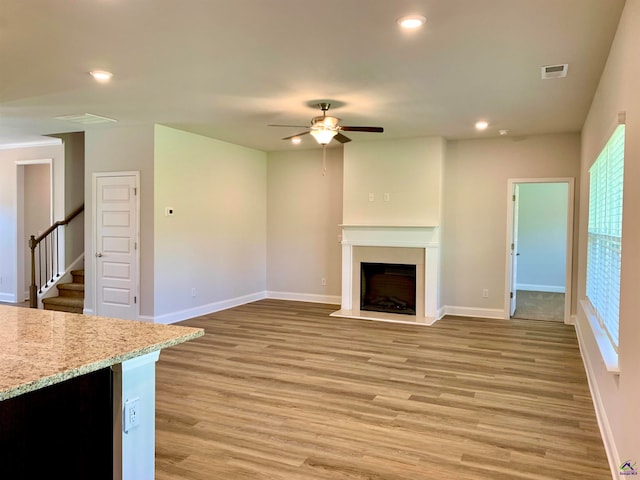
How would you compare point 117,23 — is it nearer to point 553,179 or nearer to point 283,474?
point 283,474

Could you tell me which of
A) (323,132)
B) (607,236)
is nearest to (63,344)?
(607,236)

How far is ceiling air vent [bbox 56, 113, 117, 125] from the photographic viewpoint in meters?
5.79

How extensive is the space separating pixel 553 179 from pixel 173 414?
585cm

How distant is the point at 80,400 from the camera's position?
5.60ft

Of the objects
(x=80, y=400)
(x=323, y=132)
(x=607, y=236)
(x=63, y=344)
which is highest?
(x=323, y=132)

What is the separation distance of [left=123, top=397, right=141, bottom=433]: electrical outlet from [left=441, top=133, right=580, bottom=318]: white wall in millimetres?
6104

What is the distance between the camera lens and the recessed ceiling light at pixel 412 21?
114 inches

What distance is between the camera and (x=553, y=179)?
22.1ft

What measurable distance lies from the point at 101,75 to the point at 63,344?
3054 mm

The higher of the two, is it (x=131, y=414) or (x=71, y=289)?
(x=131, y=414)

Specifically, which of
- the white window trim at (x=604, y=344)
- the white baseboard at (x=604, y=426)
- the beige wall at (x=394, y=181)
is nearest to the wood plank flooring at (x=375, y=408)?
the white baseboard at (x=604, y=426)

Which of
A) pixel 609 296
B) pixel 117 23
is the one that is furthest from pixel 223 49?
pixel 609 296

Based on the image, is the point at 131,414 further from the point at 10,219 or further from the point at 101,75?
the point at 10,219

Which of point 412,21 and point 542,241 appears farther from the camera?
point 542,241
